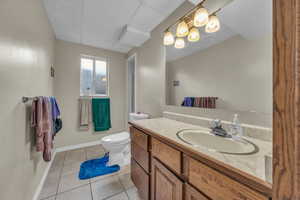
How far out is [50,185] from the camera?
4.85ft

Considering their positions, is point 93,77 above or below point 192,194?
above

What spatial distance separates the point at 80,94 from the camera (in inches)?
105

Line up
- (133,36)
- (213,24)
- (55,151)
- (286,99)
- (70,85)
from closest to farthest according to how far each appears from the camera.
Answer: (286,99) < (213,24) < (133,36) < (55,151) < (70,85)

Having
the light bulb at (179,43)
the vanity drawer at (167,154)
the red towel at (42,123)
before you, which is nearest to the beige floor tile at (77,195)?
the red towel at (42,123)

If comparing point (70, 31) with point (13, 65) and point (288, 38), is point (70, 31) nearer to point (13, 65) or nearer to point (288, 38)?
point (13, 65)

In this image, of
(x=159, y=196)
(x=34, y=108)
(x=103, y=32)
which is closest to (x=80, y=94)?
(x=103, y=32)

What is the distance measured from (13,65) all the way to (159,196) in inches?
59.5

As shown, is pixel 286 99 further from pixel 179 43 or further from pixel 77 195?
pixel 77 195

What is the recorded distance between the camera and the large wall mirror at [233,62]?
811mm

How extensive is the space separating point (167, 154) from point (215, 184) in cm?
35

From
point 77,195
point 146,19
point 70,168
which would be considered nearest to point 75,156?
point 70,168

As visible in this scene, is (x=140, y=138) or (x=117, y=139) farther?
(x=117, y=139)

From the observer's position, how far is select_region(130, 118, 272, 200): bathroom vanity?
0.46m

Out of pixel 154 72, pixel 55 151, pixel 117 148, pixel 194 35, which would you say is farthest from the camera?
pixel 55 151
